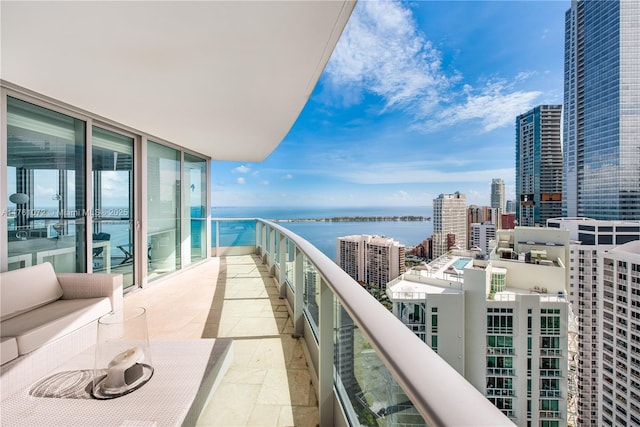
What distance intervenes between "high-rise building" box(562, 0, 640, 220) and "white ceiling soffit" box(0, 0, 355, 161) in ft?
51.8

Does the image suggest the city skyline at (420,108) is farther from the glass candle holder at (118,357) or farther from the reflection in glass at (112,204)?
the glass candle holder at (118,357)

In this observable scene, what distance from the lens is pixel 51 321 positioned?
228 cm

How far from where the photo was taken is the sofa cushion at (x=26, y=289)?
242 centimetres

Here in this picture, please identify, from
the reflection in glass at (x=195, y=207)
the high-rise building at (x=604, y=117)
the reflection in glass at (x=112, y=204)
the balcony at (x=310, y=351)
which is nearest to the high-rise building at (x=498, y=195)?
the high-rise building at (x=604, y=117)

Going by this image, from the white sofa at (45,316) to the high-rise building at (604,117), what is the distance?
56.8 feet

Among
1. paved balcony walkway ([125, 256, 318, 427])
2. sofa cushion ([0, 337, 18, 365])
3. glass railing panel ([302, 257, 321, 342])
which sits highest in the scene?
glass railing panel ([302, 257, 321, 342])

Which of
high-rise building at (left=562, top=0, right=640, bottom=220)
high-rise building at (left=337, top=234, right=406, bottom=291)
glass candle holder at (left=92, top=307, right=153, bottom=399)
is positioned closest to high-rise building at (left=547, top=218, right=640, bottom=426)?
high-rise building at (left=562, top=0, right=640, bottom=220)

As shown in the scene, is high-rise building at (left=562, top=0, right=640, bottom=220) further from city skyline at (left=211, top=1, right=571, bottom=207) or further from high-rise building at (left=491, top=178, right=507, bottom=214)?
city skyline at (left=211, top=1, right=571, bottom=207)

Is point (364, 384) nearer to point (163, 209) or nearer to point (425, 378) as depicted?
point (425, 378)

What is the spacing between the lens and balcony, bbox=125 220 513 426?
478 mm

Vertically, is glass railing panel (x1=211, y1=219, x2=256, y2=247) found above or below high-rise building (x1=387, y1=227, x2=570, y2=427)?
above

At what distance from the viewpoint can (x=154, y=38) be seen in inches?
A: 83.7

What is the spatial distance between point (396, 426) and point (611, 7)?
2351cm

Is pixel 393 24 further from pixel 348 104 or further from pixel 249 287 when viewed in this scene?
pixel 249 287
